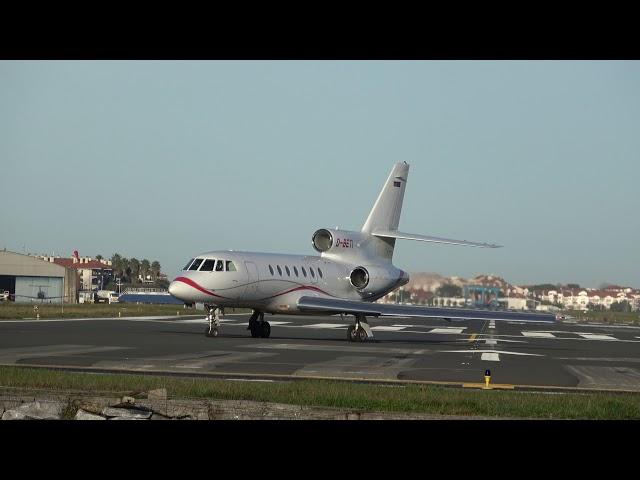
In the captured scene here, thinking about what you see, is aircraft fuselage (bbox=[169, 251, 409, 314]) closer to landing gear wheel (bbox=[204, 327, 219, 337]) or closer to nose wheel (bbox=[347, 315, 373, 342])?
landing gear wheel (bbox=[204, 327, 219, 337])

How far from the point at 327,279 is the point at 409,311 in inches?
237

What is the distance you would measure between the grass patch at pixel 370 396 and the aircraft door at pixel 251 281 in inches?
798

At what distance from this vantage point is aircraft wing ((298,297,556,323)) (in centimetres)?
3897

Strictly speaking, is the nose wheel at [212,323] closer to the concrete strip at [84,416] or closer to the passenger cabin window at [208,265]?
the passenger cabin window at [208,265]

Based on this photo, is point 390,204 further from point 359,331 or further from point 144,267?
point 144,267

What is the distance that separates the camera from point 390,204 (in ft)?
163

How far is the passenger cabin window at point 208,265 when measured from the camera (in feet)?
129

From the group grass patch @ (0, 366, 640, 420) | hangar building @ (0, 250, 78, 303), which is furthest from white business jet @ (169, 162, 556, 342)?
hangar building @ (0, 250, 78, 303)

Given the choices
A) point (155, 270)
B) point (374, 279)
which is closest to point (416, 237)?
point (374, 279)
